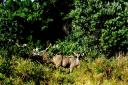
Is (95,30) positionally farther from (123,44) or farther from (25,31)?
(25,31)

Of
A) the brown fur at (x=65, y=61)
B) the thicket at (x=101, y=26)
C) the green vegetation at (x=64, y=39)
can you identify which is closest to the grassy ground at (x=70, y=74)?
the green vegetation at (x=64, y=39)

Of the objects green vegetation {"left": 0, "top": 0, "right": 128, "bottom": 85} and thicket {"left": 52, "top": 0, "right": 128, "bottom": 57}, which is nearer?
green vegetation {"left": 0, "top": 0, "right": 128, "bottom": 85}

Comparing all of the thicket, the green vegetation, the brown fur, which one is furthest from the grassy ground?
the thicket

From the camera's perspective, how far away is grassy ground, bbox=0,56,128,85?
14.5m

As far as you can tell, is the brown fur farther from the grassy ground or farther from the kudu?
the grassy ground

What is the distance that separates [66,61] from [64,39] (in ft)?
8.73

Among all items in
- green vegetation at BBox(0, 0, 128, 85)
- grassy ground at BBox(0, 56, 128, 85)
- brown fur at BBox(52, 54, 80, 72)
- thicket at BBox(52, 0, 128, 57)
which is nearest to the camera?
grassy ground at BBox(0, 56, 128, 85)

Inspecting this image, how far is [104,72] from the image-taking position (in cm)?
1513

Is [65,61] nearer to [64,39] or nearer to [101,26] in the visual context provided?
[101,26]

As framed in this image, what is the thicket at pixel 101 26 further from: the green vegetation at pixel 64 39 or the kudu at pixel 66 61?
the kudu at pixel 66 61

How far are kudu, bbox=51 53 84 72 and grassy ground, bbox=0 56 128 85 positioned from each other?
102cm

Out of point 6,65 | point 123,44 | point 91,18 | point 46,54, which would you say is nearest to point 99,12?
point 91,18

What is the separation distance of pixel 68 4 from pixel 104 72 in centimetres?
621

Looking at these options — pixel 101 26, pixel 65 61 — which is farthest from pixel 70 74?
pixel 101 26
